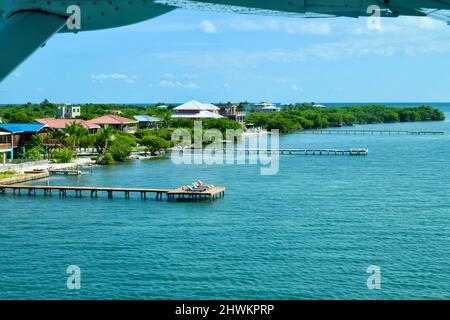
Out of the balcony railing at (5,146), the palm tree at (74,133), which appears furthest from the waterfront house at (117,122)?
the balcony railing at (5,146)

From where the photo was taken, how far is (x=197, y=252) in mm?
10906

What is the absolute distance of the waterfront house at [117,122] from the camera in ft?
102

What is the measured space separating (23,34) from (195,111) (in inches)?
1623

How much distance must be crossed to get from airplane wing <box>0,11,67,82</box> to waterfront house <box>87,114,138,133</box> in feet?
97.7

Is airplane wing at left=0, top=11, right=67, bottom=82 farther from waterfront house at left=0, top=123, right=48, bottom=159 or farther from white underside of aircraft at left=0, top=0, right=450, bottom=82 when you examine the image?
waterfront house at left=0, top=123, right=48, bottom=159

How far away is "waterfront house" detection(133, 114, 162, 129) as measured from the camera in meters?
35.9

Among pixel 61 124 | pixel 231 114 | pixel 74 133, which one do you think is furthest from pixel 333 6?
pixel 231 114

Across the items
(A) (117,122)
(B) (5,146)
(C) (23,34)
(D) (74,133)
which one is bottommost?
(B) (5,146)

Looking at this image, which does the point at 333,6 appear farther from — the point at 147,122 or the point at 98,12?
the point at 147,122

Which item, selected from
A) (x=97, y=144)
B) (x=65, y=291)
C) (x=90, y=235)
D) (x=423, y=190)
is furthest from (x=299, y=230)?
(x=97, y=144)

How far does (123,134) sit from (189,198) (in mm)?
13573
